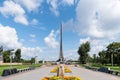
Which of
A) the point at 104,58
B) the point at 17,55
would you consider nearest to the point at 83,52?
the point at 104,58

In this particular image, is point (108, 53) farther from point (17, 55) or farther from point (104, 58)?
point (17, 55)

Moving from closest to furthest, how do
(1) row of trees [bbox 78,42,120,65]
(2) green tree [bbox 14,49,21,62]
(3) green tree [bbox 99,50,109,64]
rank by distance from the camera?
(1) row of trees [bbox 78,42,120,65], (3) green tree [bbox 99,50,109,64], (2) green tree [bbox 14,49,21,62]

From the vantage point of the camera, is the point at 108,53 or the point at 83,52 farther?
the point at 83,52

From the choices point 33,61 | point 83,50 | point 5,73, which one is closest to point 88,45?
point 83,50

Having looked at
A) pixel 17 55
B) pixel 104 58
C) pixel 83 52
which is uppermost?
pixel 83 52

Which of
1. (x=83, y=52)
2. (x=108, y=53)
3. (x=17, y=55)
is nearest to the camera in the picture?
(x=108, y=53)

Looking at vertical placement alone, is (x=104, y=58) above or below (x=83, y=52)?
below

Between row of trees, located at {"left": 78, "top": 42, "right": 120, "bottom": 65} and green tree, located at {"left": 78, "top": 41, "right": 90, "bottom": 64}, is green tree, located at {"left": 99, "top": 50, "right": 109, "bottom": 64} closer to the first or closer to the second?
row of trees, located at {"left": 78, "top": 42, "right": 120, "bottom": 65}

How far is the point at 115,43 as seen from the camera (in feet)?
449

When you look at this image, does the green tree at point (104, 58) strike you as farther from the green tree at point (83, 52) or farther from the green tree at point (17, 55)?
the green tree at point (17, 55)

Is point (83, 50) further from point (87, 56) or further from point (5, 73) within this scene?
point (5, 73)

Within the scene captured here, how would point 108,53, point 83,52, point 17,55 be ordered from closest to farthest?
point 108,53 → point 83,52 → point 17,55

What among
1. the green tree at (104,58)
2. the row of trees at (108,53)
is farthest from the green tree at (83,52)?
the green tree at (104,58)

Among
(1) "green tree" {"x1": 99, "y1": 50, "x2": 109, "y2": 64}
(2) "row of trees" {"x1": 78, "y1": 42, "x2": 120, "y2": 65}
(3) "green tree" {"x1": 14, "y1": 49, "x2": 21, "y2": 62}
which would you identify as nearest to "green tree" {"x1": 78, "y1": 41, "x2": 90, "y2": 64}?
(2) "row of trees" {"x1": 78, "y1": 42, "x2": 120, "y2": 65}
